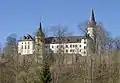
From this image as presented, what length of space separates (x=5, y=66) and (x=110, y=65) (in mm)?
14941

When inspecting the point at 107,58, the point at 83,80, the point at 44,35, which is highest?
the point at 44,35

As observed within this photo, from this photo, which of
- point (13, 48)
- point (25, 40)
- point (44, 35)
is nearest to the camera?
point (44, 35)

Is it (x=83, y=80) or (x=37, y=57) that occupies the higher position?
(x=37, y=57)

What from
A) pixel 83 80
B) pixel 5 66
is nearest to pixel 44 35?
pixel 5 66

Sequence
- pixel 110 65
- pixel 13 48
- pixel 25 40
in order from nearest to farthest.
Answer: pixel 110 65 → pixel 13 48 → pixel 25 40

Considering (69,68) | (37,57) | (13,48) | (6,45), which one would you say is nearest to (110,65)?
(69,68)

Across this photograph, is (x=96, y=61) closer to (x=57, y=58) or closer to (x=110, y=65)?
(x=110, y=65)

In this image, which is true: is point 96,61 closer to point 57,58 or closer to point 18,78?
point 57,58

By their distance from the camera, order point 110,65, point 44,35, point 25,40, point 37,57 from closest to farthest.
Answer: point 110,65 → point 37,57 → point 44,35 → point 25,40

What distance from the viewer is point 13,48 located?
6169 cm

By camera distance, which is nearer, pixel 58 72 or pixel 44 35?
pixel 58 72

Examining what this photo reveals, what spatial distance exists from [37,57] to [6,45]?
2036 centimetres

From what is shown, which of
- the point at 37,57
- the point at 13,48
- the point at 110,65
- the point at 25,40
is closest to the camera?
the point at 110,65

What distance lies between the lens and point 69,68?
47.4 meters
